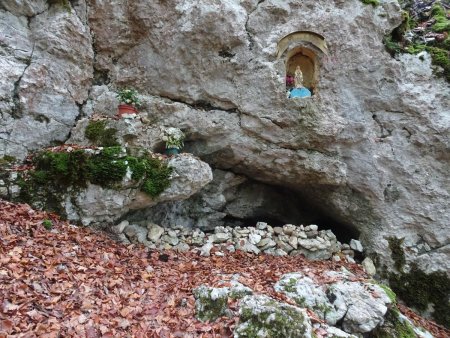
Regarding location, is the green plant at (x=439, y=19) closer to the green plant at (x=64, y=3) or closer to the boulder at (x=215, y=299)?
the boulder at (x=215, y=299)

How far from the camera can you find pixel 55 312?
4.19 m

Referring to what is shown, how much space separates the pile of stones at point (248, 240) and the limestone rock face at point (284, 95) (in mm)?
1100

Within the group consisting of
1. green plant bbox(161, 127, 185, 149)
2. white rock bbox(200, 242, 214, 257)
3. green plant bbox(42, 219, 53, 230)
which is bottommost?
green plant bbox(42, 219, 53, 230)

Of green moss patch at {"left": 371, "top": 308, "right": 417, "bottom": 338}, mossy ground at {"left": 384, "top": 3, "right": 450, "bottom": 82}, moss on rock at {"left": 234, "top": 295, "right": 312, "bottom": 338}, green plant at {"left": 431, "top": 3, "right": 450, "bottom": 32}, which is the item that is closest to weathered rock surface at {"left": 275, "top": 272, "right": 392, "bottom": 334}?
green moss patch at {"left": 371, "top": 308, "right": 417, "bottom": 338}

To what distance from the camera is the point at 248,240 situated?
808 centimetres

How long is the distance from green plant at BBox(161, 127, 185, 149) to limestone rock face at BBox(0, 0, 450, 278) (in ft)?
0.86

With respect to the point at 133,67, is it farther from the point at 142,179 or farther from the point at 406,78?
the point at 406,78

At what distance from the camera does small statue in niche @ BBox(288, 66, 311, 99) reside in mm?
8859

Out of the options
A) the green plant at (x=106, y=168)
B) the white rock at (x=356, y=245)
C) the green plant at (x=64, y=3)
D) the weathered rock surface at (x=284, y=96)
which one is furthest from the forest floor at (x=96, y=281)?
the green plant at (x=64, y=3)

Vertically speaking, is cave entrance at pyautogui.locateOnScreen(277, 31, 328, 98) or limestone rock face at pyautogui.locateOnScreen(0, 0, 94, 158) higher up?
cave entrance at pyautogui.locateOnScreen(277, 31, 328, 98)

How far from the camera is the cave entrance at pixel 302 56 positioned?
9.02 meters

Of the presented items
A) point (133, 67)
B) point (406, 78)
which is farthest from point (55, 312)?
point (406, 78)

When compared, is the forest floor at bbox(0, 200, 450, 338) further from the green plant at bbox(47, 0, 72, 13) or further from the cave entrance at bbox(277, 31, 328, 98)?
the green plant at bbox(47, 0, 72, 13)

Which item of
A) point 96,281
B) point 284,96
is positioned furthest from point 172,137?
point 96,281
